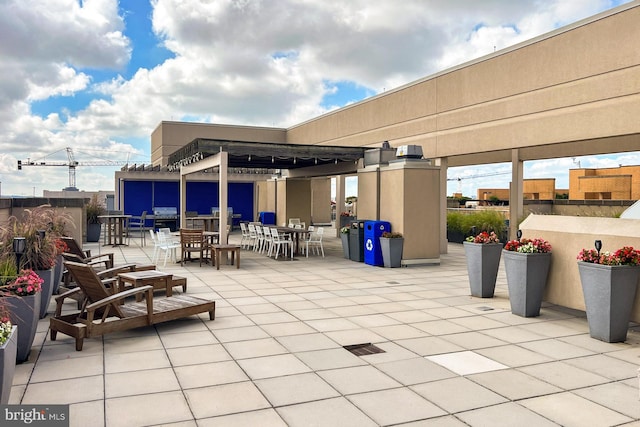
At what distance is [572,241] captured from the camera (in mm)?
6871

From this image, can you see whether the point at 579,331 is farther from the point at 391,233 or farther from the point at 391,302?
the point at 391,233

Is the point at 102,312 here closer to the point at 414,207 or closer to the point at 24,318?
the point at 24,318

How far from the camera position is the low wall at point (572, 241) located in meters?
6.37

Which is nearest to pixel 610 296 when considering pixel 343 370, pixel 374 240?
pixel 343 370

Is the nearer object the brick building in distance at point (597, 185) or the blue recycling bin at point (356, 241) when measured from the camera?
the blue recycling bin at point (356, 241)

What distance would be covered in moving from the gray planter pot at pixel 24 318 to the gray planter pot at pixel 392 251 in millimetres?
8521

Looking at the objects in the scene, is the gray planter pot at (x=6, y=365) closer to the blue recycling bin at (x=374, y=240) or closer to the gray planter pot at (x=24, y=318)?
the gray planter pot at (x=24, y=318)

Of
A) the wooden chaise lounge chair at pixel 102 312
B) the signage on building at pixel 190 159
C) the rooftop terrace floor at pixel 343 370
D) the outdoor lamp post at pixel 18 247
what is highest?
the signage on building at pixel 190 159

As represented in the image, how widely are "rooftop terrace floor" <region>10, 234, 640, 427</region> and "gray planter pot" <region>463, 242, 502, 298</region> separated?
0.49 meters

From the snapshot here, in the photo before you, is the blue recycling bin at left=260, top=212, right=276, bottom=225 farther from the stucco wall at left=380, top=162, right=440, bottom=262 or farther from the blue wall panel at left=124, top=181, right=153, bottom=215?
the blue wall panel at left=124, top=181, right=153, bottom=215

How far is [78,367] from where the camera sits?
482 centimetres

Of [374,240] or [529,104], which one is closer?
[374,240]

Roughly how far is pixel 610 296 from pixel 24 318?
6.23 meters

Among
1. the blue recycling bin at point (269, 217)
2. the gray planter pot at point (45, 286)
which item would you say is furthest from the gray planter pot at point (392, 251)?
the blue recycling bin at point (269, 217)
